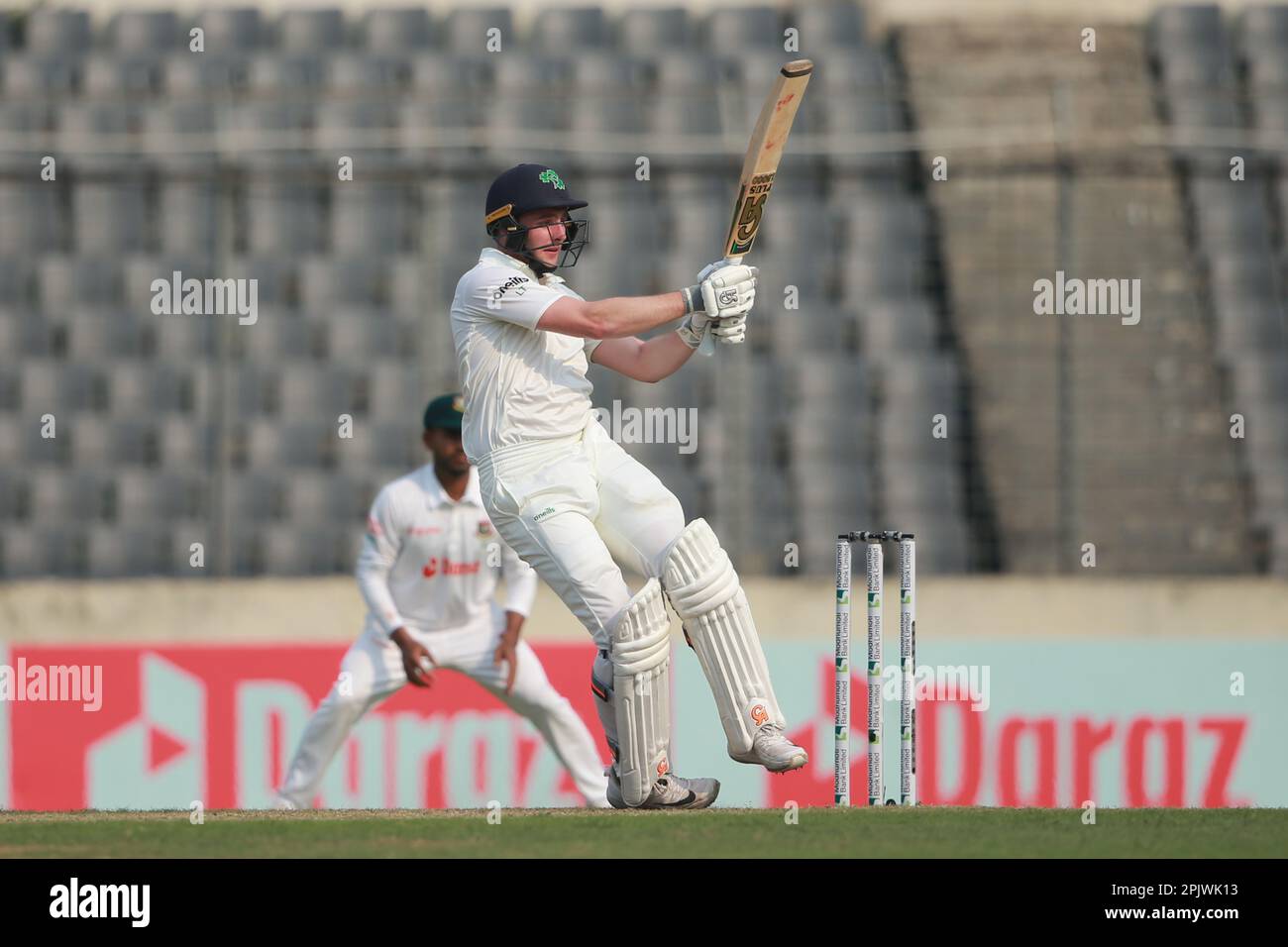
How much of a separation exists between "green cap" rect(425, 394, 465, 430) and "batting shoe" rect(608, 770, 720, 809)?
310cm

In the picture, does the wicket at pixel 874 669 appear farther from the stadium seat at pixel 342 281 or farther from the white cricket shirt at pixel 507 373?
the stadium seat at pixel 342 281

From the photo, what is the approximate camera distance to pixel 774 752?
6074mm

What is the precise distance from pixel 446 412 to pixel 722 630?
336 centimetres

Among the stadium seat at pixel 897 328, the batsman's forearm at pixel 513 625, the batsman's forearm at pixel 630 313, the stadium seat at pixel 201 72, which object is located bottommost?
the batsman's forearm at pixel 513 625

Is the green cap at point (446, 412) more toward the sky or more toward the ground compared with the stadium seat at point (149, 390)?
more toward the ground

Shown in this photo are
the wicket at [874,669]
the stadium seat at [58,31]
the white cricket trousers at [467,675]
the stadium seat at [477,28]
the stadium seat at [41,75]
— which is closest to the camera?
the wicket at [874,669]

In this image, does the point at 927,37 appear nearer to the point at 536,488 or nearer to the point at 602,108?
the point at 602,108

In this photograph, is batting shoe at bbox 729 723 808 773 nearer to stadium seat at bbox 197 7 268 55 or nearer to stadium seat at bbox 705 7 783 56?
stadium seat at bbox 705 7 783 56

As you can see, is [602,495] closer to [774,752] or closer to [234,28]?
[774,752]

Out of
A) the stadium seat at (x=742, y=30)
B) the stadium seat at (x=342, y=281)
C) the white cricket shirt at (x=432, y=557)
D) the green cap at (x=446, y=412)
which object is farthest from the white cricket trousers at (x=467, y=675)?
the stadium seat at (x=742, y=30)

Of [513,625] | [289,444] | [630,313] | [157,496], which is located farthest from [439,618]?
[630,313]

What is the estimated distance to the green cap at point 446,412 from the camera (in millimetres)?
9219

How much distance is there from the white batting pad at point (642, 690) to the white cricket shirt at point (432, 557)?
10.4 feet

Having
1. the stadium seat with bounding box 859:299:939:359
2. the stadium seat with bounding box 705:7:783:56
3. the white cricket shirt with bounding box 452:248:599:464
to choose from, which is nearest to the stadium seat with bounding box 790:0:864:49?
the stadium seat with bounding box 705:7:783:56
